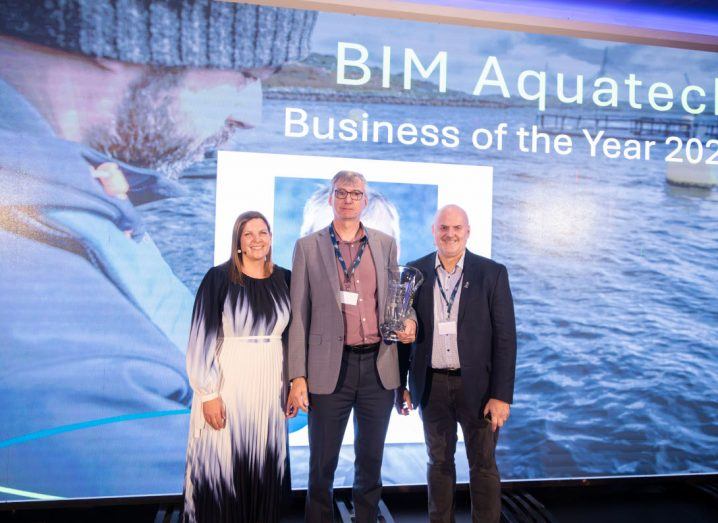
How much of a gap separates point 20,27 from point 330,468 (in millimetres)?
2860

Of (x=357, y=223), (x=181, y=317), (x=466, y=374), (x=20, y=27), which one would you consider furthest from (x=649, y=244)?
(x=20, y=27)

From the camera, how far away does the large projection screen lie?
319cm

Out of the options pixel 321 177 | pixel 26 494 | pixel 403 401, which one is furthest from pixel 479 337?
pixel 26 494

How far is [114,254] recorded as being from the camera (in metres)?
3.24

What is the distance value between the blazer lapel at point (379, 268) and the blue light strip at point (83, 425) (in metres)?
1.49

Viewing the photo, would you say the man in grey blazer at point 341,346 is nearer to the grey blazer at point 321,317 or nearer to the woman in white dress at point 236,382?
the grey blazer at point 321,317

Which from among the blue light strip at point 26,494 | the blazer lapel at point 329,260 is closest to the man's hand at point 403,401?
the blazer lapel at point 329,260

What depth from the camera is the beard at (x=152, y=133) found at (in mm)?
3246

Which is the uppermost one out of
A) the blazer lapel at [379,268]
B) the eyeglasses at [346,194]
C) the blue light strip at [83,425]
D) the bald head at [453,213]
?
the eyeglasses at [346,194]

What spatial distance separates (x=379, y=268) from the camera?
8.46 feet

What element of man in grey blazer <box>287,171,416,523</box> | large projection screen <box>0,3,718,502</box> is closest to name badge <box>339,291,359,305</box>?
man in grey blazer <box>287,171,416,523</box>

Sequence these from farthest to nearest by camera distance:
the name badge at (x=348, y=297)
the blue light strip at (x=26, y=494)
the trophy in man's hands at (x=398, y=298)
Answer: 1. the blue light strip at (x=26, y=494)
2. the name badge at (x=348, y=297)
3. the trophy in man's hands at (x=398, y=298)

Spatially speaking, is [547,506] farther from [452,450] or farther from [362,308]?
[362,308]

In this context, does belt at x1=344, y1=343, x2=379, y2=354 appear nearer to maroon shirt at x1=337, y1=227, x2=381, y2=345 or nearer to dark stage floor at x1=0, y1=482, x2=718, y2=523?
maroon shirt at x1=337, y1=227, x2=381, y2=345
